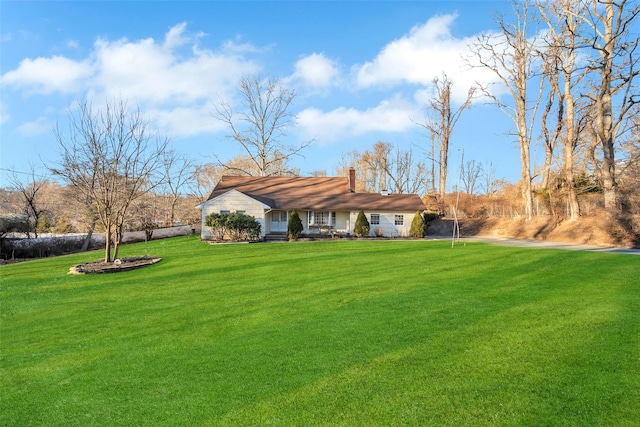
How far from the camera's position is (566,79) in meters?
23.2

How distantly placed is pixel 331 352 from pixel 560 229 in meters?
22.1

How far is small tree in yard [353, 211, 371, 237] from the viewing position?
25.0m

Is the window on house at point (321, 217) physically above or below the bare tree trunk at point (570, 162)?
below

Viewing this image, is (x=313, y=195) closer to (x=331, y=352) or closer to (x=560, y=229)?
(x=560, y=229)

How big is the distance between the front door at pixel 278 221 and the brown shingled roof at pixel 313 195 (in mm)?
802

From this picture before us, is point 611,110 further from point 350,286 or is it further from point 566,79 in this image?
point 350,286

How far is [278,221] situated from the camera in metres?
27.0

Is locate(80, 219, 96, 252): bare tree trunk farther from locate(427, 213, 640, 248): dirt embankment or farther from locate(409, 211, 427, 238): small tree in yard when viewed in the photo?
locate(427, 213, 640, 248): dirt embankment

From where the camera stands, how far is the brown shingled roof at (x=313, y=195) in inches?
1040

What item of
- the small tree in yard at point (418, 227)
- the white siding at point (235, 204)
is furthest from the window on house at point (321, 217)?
the small tree in yard at point (418, 227)

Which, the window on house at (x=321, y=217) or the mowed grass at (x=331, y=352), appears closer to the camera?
the mowed grass at (x=331, y=352)

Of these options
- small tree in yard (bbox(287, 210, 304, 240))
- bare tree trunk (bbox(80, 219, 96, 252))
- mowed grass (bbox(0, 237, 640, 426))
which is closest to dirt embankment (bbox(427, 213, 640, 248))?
mowed grass (bbox(0, 237, 640, 426))

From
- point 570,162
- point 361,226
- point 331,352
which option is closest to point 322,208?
point 361,226

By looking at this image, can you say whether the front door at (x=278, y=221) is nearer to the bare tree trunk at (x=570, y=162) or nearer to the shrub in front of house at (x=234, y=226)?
the shrub in front of house at (x=234, y=226)
